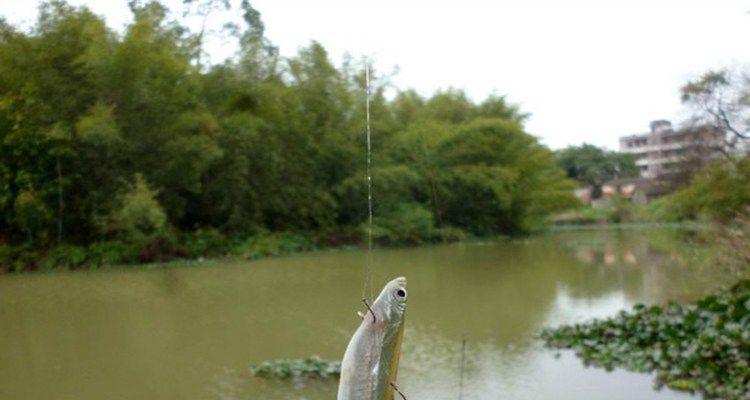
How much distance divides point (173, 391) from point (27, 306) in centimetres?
579

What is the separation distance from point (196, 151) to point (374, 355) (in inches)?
708

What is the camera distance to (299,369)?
6336 mm

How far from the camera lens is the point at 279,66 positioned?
70.4 feet

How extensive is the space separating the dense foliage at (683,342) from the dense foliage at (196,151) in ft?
29.2

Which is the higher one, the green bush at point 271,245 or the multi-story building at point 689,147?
the multi-story building at point 689,147

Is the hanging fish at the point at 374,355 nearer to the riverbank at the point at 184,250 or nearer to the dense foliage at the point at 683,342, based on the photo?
the dense foliage at the point at 683,342

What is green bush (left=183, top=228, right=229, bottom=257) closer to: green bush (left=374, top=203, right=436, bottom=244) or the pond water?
the pond water

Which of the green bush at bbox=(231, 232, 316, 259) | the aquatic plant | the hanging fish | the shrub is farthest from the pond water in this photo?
the hanging fish

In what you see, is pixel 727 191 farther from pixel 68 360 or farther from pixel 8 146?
pixel 8 146

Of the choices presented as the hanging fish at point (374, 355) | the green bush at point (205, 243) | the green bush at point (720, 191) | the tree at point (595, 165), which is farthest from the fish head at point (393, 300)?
the tree at point (595, 165)

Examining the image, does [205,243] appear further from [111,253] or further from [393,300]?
[393,300]

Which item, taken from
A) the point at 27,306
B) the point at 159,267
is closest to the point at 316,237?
the point at 159,267

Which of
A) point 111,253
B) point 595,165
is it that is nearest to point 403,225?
point 111,253

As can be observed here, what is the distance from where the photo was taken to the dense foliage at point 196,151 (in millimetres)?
17219
